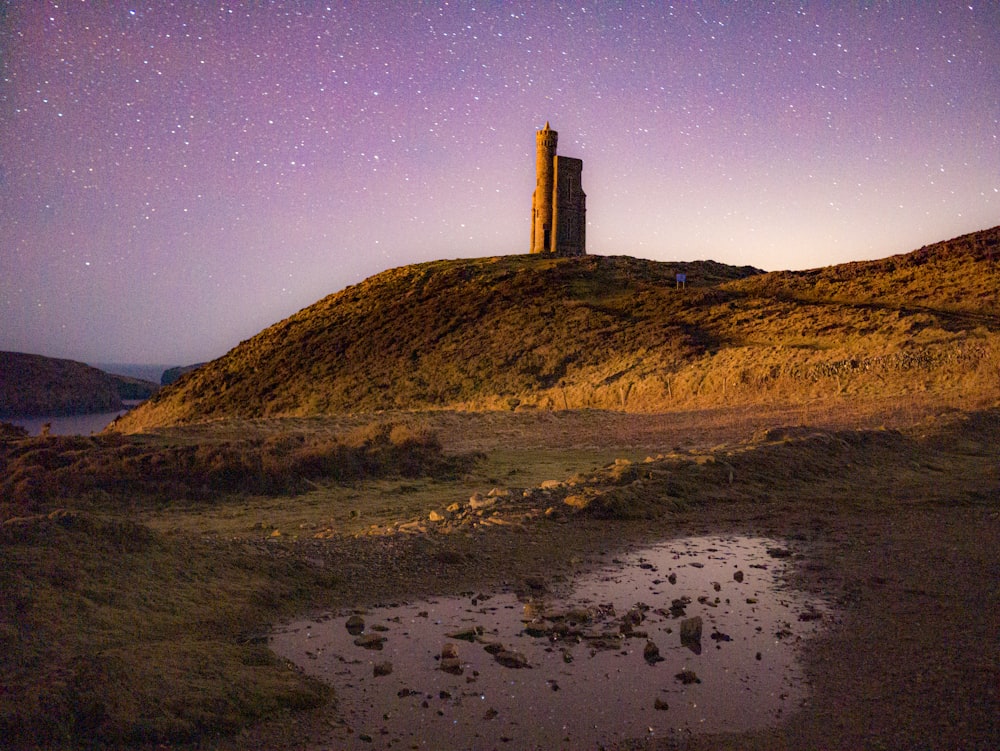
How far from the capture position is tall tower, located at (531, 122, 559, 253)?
58625mm

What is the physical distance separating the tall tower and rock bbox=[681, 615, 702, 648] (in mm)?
55141

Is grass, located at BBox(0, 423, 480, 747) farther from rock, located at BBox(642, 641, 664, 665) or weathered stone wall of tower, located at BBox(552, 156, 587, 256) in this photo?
weathered stone wall of tower, located at BBox(552, 156, 587, 256)

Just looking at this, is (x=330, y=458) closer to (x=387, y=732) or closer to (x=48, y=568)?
(x=48, y=568)

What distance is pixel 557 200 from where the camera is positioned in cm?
5847

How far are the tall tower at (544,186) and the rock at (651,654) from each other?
2183 inches

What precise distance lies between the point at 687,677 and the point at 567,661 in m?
0.65

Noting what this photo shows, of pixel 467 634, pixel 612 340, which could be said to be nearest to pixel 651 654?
pixel 467 634

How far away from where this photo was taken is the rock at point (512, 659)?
14.4ft

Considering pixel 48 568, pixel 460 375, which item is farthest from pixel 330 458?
pixel 460 375

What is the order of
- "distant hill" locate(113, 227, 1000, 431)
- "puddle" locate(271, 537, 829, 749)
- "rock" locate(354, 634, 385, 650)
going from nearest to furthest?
"puddle" locate(271, 537, 829, 749)
"rock" locate(354, 634, 385, 650)
"distant hill" locate(113, 227, 1000, 431)

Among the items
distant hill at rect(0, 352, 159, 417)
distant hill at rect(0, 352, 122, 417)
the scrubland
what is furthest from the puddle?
distant hill at rect(0, 352, 159, 417)

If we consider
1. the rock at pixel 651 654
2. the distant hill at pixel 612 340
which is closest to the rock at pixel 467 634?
the rock at pixel 651 654

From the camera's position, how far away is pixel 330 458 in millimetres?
12641

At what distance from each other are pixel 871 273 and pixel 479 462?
24.5 m
